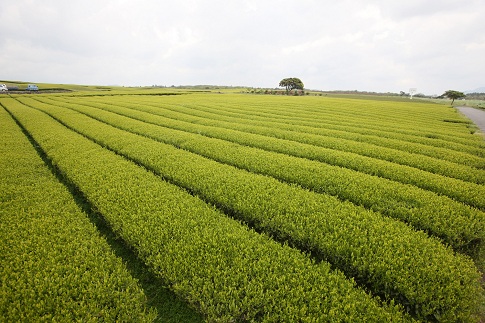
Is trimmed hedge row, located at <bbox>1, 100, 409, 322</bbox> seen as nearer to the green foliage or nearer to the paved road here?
the paved road

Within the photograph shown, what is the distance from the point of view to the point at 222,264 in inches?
219

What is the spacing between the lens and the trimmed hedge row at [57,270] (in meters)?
4.52

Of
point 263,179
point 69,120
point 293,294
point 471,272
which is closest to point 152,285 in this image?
point 293,294

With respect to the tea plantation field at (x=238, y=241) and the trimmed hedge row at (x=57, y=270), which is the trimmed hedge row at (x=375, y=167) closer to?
the tea plantation field at (x=238, y=241)

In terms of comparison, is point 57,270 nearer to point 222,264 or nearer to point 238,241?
point 222,264

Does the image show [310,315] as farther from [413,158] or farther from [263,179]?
[413,158]

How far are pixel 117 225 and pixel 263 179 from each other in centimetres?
563

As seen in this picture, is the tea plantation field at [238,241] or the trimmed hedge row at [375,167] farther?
the trimmed hedge row at [375,167]

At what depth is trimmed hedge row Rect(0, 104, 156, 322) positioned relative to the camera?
4.52m

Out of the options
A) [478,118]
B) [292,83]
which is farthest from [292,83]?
[478,118]

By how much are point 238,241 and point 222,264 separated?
0.90m

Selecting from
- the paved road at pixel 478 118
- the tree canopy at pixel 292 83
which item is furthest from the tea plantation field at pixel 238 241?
the tree canopy at pixel 292 83

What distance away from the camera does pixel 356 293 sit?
4.94 m

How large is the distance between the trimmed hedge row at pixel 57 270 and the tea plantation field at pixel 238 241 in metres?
0.03
